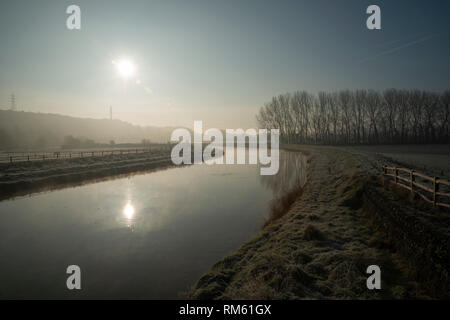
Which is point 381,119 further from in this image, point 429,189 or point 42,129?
point 42,129

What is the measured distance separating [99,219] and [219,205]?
292 inches

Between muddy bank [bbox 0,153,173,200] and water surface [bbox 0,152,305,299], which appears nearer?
water surface [bbox 0,152,305,299]

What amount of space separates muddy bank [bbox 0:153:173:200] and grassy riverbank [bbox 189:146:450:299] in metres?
20.9

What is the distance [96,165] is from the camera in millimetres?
32750

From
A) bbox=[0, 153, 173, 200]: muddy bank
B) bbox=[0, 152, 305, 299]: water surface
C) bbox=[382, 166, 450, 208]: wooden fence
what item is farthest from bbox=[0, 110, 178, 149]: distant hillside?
bbox=[382, 166, 450, 208]: wooden fence

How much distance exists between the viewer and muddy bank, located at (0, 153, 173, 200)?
20.9m

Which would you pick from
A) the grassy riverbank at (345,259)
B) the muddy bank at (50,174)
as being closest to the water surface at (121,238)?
the grassy riverbank at (345,259)

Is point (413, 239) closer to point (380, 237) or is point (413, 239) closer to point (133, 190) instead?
point (380, 237)

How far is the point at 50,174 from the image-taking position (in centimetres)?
2592

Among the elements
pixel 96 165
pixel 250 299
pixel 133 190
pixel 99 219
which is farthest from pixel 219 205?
pixel 96 165

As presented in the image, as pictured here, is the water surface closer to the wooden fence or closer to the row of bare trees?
the wooden fence

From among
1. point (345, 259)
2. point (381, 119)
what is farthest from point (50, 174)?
point (381, 119)

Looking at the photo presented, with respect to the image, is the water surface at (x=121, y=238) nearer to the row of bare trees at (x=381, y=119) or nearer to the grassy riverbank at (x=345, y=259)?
the grassy riverbank at (x=345, y=259)

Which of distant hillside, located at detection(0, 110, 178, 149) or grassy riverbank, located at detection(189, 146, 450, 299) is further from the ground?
distant hillside, located at detection(0, 110, 178, 149)
